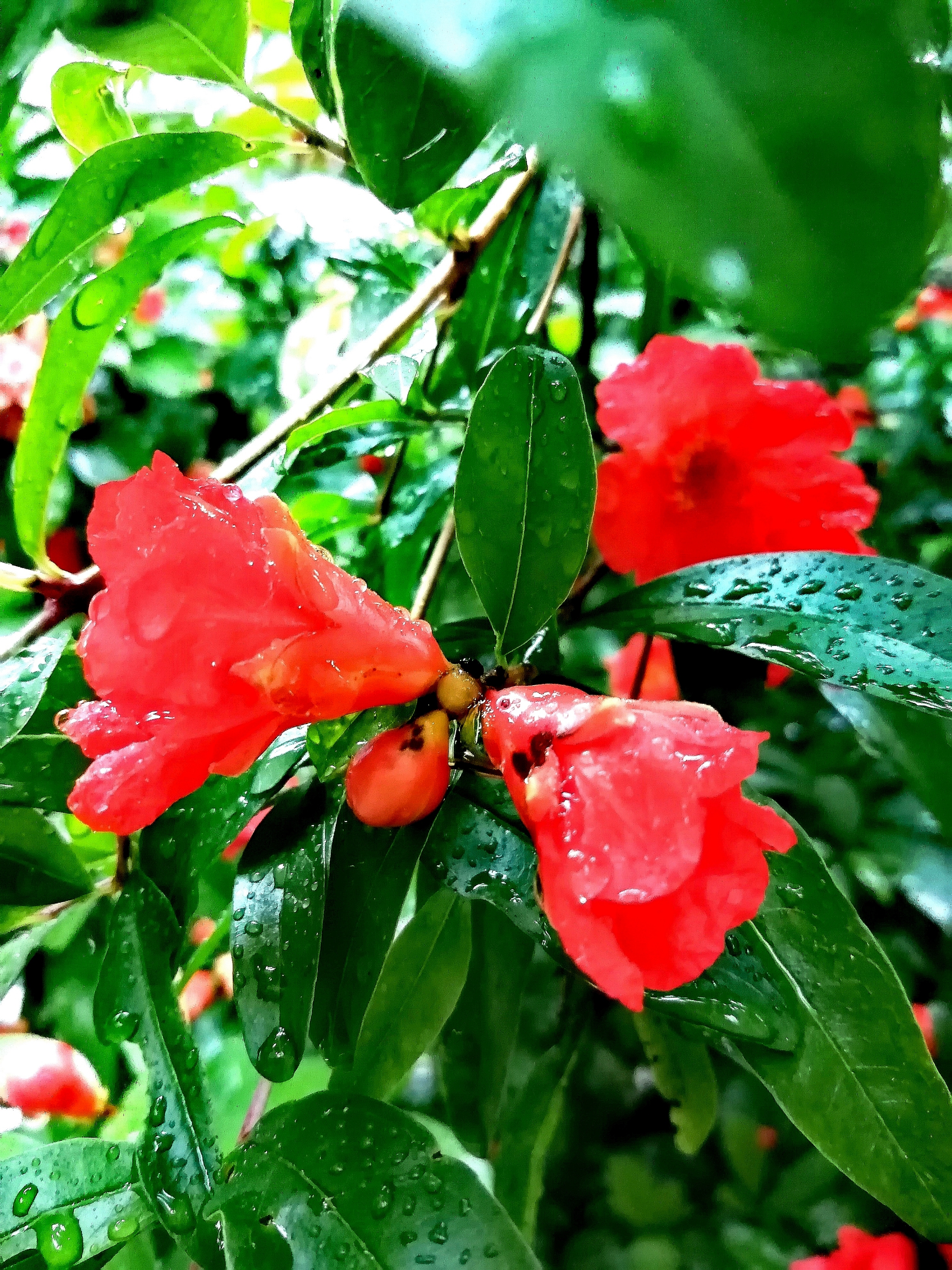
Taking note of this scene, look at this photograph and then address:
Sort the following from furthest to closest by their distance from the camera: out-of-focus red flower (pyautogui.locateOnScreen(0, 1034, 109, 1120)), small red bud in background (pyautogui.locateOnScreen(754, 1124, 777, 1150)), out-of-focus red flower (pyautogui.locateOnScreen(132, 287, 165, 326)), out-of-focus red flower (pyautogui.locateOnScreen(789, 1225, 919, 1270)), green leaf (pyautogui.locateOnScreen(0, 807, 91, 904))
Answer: out-of-focus red flower (pyautogui.locateOnScreen(132, 287, 165, 326)) → small red bud in background (pyautogui.locateOnScreen(754, 1124, 777, 1150)) → out-of-focus red flower (pyautogui.locateOnScreen(789, 1225, 919, 1270)) → out-of-focus red flower (pyautogui.locateOnScreen(0, 1034, 109, 1120)) → green leaf (pyautogui.locateOnScreen(0, 807, 91, 904))

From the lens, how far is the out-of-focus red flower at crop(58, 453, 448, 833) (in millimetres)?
303

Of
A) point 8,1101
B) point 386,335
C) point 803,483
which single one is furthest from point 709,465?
point 8,1101

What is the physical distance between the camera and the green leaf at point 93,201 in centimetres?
42

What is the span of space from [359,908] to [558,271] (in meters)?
0.44

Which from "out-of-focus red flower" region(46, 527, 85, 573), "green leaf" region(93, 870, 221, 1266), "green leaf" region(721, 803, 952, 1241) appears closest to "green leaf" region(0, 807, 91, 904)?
"green leaf" region(93, 870, 221, 1266)

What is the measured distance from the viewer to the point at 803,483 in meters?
0.53

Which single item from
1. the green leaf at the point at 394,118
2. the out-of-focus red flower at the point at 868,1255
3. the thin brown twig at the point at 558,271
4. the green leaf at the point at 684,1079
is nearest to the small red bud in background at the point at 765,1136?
the out-of-focus red flower at the point at 868,1255

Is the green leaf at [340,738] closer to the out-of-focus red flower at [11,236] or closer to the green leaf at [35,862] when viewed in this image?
the green leaf at [35,862]

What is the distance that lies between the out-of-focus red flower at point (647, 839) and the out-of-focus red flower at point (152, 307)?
1094mm

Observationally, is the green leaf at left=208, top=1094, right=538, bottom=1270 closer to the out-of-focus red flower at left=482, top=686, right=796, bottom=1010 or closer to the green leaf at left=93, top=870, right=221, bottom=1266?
the green leaf at left=93, top=870, right=221, bottom=1266

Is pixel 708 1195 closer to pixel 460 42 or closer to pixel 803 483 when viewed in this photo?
pixel 803 483

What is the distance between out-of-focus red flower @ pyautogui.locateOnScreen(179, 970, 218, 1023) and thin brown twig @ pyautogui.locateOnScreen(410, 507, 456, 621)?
0.58 meters

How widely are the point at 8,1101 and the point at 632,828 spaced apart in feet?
2.17

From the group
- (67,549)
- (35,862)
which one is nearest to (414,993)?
(35,862)
